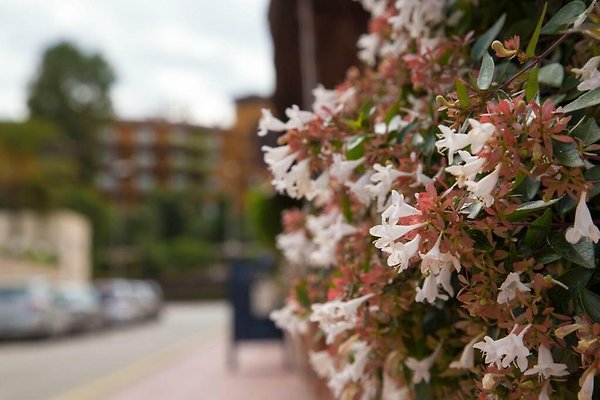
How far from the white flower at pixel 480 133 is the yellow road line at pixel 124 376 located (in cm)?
754

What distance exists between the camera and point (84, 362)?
12.9 metres

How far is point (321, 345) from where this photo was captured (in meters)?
3.42

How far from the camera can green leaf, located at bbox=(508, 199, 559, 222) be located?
131 centimetres

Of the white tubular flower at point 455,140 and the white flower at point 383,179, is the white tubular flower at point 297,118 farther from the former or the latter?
the white tubular flower at point 455,140

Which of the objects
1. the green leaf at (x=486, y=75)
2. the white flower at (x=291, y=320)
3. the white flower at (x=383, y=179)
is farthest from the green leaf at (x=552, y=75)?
the white flower at (x=291, y=320)

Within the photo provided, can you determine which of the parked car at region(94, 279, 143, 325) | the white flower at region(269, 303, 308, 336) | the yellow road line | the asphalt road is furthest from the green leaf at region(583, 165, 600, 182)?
the parked car at region(94, 279, 143, 325)

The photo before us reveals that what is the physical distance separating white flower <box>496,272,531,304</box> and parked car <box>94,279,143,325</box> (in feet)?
76.8

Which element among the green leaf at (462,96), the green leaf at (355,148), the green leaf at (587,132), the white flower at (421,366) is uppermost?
the green leaf at (462,96)

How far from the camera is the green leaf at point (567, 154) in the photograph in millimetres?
1263

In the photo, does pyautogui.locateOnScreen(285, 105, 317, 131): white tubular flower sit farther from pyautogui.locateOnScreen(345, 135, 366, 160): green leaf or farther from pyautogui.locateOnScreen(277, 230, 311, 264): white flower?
pyautogui.locateOnScreen(277, 230, 311, 264): white flower

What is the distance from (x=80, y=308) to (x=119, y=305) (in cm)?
474

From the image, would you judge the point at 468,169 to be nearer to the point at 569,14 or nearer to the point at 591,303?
the point at 591,303

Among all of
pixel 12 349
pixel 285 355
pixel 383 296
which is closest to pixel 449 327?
pixel 383 296

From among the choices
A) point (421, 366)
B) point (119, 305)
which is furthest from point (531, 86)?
point (119, 305)
